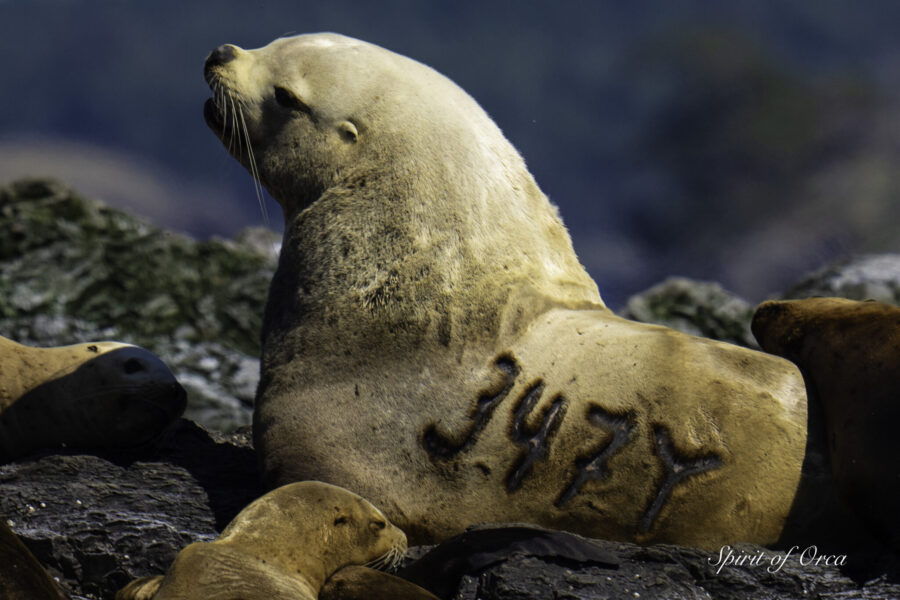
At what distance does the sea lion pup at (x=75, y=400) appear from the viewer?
208 inches

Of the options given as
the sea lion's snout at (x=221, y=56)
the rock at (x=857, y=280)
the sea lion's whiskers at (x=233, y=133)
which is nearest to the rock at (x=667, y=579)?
the sea lion's whiskers at (x=233, y=133)

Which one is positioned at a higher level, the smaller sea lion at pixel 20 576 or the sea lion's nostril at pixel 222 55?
the sea lion's nostril at pixel 222 55

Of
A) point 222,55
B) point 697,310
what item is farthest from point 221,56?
point 697,310

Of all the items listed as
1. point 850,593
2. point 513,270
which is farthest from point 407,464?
point 850,593

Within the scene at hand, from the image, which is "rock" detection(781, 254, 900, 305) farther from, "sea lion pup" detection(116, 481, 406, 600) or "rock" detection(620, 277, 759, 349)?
"sea lion pup" detection(116, 481, 406, 600)

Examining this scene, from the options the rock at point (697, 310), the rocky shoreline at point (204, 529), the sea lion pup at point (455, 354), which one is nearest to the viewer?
the rocky shoreline at point (204, 529)

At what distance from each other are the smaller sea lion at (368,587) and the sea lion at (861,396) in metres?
1.70

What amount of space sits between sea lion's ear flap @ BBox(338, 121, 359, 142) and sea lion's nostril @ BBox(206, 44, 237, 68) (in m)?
0.73

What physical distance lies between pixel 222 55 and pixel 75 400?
183 centimetres

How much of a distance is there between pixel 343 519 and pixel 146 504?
116 centimetres

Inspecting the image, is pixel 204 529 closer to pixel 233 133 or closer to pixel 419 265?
pixel 419 265

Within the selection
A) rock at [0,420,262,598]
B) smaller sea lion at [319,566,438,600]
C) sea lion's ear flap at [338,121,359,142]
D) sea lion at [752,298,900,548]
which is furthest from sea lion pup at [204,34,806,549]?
smaller sea lion at [319,566,438,600]

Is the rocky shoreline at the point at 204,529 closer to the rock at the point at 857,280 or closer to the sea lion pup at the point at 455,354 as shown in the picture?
the sea lion pup at the point at 455,354

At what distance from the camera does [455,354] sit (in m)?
4.52
